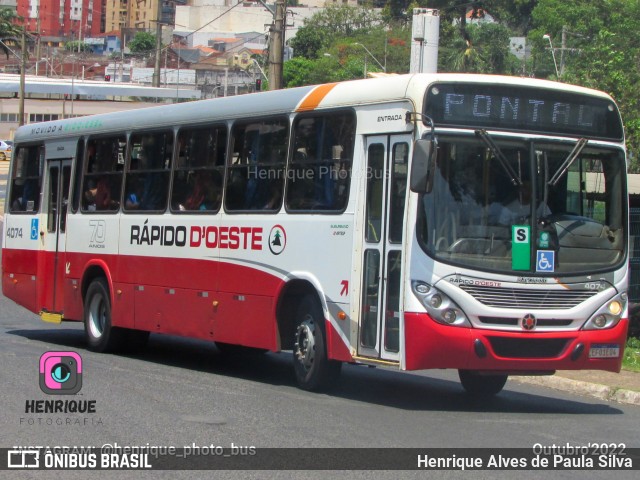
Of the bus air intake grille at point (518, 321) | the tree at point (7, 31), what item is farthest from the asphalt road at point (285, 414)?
the tree at point (7, 31)

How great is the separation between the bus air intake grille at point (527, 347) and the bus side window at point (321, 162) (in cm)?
213

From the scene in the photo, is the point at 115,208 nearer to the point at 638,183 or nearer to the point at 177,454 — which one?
the point at 177,454

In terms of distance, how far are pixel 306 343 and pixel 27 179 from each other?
25.2 ft

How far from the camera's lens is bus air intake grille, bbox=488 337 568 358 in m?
10.1

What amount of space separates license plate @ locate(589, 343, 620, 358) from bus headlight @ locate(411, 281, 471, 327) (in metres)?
1.34

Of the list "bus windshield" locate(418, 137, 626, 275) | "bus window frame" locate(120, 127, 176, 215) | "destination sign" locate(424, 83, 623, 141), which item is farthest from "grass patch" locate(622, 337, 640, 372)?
"bus window frame" locate(120, 127, 176, 215)

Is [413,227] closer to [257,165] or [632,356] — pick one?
[257,165]

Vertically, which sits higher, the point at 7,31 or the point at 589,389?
the point at 7,31

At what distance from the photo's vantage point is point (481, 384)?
12.0 metres

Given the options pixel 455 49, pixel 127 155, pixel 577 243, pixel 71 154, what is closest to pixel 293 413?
pixel 577 243

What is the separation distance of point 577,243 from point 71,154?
8.55m

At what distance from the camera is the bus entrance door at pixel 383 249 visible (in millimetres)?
10289

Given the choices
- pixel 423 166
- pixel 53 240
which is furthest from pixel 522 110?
pixel 53 240

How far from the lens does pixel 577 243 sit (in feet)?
34.3
